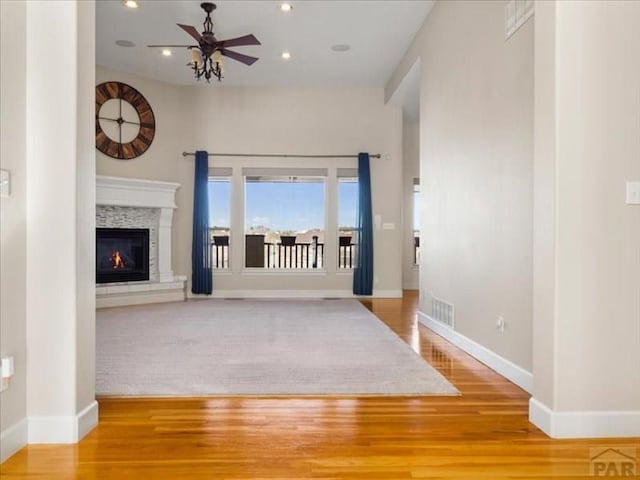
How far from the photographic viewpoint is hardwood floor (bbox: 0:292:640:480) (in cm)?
191

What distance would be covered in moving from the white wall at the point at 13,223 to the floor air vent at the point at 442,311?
3.64m

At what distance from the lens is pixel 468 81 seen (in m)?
4.06

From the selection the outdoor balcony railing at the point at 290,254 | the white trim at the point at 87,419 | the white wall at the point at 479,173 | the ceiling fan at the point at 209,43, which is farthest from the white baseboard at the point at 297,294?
the white trim at the point at 87,419

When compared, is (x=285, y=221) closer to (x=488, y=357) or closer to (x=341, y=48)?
(x=341, y=48)

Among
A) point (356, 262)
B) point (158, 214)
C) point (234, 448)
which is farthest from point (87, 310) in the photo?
point (356, 262)

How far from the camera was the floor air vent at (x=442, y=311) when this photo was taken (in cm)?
444

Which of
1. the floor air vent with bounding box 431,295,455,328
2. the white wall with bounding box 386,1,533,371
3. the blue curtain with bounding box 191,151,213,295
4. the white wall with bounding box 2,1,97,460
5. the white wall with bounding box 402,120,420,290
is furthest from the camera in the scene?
the white wall with bounding box 402,120,420,290

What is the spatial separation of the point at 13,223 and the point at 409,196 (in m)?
8.05

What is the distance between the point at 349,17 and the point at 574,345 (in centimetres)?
462

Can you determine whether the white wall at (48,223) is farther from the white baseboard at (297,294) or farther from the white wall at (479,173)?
the white baseboard at (297,294)

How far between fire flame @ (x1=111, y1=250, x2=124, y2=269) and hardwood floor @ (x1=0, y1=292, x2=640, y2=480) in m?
4.65

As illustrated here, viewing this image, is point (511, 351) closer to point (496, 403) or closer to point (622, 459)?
point (496, 403)

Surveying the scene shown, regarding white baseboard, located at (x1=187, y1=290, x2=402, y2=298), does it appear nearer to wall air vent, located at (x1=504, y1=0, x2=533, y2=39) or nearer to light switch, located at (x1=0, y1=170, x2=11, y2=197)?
wall air vent, located at (x1=504, y1=0, x2=533, y2=39)

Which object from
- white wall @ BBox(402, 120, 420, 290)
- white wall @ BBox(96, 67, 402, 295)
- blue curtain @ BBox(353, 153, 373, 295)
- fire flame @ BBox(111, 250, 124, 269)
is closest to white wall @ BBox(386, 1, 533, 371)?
blue curtain @ BBox(353, 153, 373, 295)
